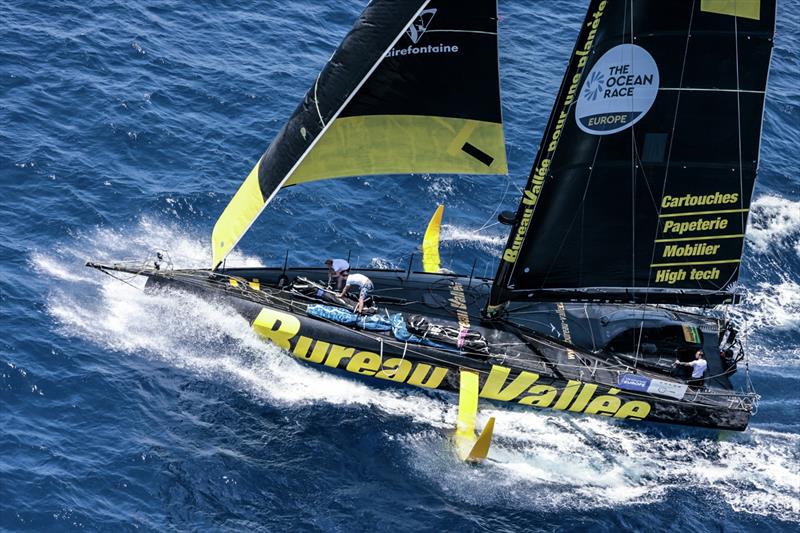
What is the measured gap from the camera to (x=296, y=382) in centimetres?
2939

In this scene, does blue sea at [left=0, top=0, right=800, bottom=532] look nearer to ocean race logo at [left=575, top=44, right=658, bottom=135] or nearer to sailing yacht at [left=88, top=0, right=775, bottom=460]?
sailing yacht at [left=88, top=0, right=775, bottom=460]

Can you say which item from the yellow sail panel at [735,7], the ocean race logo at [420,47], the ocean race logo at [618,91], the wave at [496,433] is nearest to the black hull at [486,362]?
the wave at [496,433]

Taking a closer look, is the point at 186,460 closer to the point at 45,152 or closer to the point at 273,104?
the point at 45,152

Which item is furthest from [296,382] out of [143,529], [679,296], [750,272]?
[750,272]

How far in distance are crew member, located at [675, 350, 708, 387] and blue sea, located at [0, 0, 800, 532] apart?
4.99ft

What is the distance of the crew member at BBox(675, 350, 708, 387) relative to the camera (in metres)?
29.6

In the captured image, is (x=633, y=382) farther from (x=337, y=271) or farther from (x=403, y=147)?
(x=403, y=147)

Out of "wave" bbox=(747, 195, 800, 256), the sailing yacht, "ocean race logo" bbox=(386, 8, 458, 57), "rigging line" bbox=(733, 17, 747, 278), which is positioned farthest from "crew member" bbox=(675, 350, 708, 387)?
"ocean race logo" bbox=(386, 8, 458, 57)

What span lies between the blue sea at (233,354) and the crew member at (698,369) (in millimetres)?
1520

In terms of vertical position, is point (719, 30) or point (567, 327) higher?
point (719, 30)

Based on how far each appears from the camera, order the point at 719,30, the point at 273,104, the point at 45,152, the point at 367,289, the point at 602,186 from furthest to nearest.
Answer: the point at 273,104 < the point at 45,152 < the point at 367,289 < the point at 602,186 < the point at 719,30

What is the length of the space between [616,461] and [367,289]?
847cm

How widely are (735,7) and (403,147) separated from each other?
891 cm

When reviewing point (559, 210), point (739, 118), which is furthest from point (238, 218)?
point (739, 118)
